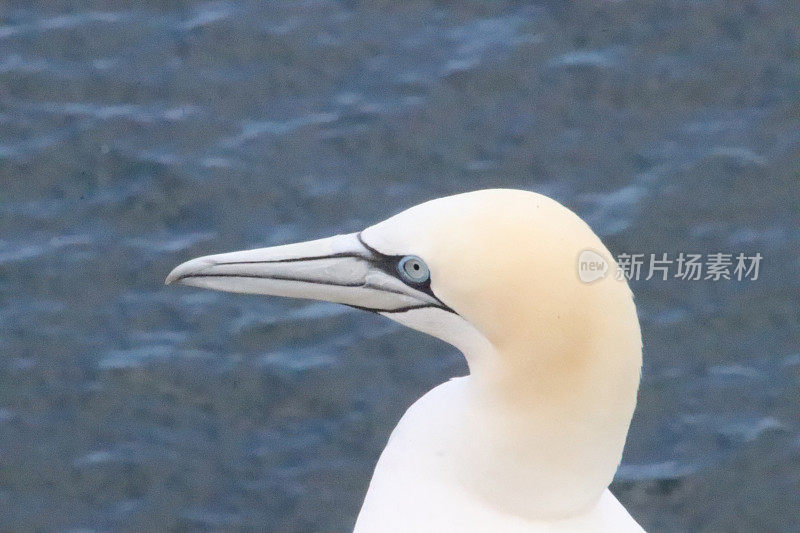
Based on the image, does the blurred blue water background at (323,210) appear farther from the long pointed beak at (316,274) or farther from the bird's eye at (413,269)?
the bird's eye at (413,269)

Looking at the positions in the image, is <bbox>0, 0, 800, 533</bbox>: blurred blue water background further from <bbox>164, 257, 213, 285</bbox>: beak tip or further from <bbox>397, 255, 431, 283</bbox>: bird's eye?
<bbox>397, 255, 431, 283</bbox>: bird's eye

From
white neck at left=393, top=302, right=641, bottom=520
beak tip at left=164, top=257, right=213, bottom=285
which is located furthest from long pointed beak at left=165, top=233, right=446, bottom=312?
white neck at left=393, top=302, right=641, bottom=520

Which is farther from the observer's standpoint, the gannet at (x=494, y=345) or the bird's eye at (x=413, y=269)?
the bird's eye at (x=413, y=269)

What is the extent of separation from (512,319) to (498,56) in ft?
17.3

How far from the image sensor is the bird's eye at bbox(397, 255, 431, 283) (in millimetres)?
→ 5102

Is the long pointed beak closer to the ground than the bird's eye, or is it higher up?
closer to the ground

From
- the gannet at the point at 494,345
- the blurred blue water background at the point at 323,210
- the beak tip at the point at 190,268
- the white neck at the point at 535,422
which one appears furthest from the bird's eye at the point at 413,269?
the blurred blue water background at the point at 323,210

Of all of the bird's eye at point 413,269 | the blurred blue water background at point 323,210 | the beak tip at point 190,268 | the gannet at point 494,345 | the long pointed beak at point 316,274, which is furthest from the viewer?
the blurred blue water background at point 323,210

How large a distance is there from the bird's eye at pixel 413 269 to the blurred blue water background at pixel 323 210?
10.3 feet

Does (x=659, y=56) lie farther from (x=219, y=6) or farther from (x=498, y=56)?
(x=219, y=6)

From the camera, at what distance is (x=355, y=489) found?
812 centimetres

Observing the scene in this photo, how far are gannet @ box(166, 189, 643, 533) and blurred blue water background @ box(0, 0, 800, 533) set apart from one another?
265cm

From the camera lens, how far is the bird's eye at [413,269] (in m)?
5.10

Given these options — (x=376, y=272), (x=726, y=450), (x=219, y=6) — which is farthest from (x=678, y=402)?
(x=219, y=6)
